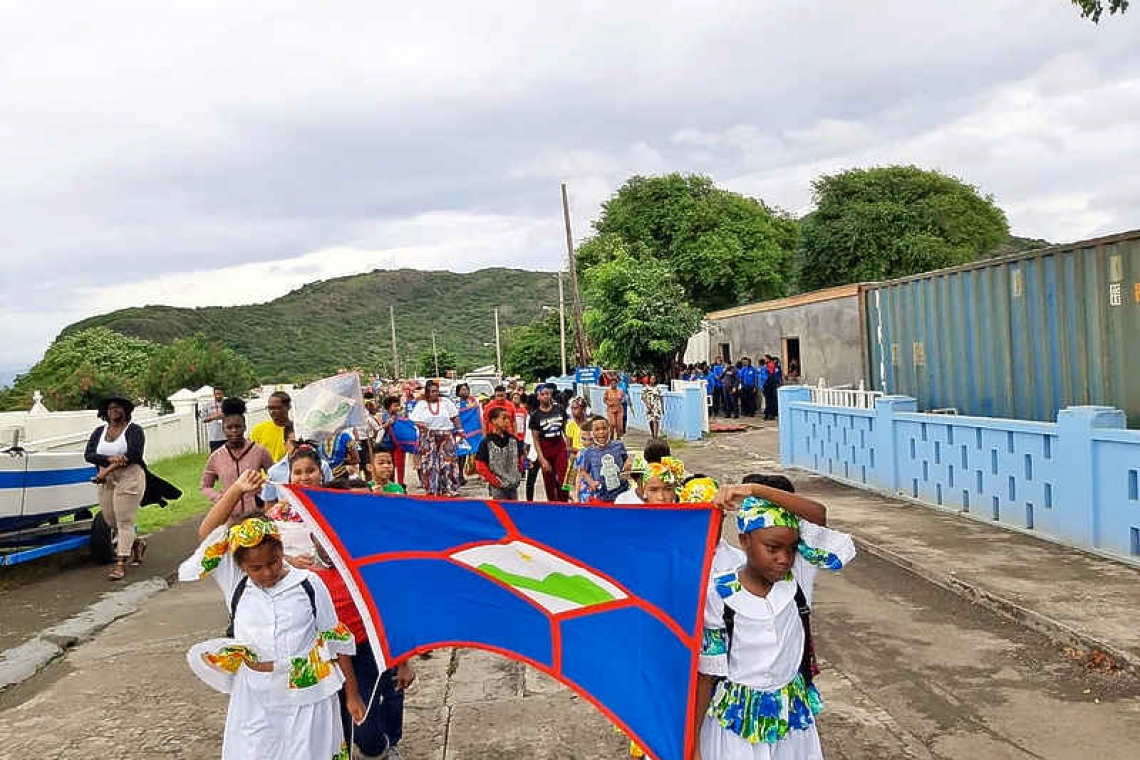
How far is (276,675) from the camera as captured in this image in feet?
10.8

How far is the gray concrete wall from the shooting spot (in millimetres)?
24156

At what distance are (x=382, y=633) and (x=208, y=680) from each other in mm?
681

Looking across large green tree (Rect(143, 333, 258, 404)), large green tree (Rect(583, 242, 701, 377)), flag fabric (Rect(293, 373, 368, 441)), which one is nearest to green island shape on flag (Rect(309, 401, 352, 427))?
flag fabric (Rect(293, 373, 368, 441))

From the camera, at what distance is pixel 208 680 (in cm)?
333

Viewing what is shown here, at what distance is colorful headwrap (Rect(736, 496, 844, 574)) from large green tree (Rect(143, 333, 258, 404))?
37.0 m

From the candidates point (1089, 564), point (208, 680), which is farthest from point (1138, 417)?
point (208, 680)

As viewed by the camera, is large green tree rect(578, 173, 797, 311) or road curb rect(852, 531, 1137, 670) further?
large green tree rect(578, 173, 797, 311)

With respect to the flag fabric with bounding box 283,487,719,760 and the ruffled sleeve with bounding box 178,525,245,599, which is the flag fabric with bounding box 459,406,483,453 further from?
the ruffled sleeve with bounding box 178,525,245,599

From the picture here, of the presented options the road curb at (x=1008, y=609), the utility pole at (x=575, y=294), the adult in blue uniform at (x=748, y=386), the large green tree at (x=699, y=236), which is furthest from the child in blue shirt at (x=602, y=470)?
the large green tree at (x=699, y=236)

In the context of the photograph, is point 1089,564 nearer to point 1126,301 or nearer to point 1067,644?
point 1067,644

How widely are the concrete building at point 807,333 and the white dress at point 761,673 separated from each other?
1884 cm

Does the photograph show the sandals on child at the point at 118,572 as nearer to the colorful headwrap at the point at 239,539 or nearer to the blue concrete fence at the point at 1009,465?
the colorful headwrap at the point at 239,539

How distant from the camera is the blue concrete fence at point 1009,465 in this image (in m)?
7.52

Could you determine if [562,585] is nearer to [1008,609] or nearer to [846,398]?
[1008,609]
